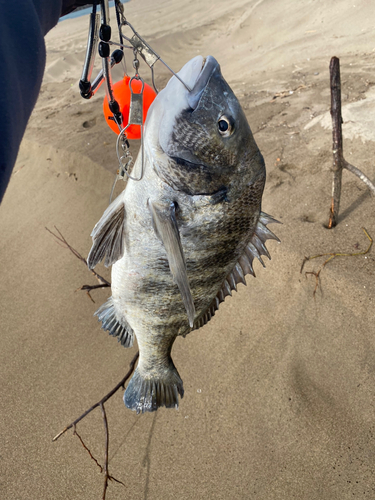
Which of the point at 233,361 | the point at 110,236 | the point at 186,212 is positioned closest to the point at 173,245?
the point at 186,212

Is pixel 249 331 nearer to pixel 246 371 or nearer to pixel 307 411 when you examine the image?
pixel 246 371

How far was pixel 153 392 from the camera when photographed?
1778mm

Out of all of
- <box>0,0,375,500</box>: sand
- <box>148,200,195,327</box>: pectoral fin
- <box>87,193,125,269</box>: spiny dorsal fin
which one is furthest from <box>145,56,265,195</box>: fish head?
<box>0,0,375,500</box>: sand

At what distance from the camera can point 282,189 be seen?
416 cm

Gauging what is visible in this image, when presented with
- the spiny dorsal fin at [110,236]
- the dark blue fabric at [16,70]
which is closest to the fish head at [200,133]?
the spiny dorsal fin at [110,236]

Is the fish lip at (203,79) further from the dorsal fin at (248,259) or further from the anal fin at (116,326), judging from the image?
the anal fin at (116,326)

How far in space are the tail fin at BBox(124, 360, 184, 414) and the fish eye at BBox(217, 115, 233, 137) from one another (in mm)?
1210

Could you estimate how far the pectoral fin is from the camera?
125 cm

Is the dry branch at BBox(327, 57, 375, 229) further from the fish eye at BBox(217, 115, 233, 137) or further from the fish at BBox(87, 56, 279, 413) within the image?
the fish eye at BBox(217, 115, 233, 137)

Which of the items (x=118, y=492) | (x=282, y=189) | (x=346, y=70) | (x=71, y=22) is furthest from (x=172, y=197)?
(x=71, y=22)

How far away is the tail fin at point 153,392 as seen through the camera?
5.81 feet

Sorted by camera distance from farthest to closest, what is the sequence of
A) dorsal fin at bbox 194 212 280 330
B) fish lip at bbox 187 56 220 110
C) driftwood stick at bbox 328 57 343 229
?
driftwood stick at bbox 328 57 343 229, dorsal fin at bbox 194 212 280 330, fish lip at bbox 187 56 220 110

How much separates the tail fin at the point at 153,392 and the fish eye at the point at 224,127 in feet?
3.97

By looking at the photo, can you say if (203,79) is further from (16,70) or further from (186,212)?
(16,70)
